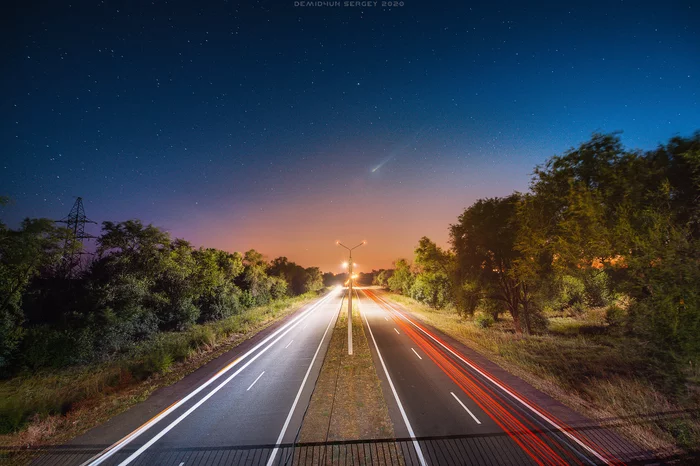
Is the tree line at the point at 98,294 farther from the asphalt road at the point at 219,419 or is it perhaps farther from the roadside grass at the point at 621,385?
the roadside grass at the point at 621,385

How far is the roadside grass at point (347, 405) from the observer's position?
10086 mm

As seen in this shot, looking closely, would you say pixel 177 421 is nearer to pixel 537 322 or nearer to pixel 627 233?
pixel 627 233

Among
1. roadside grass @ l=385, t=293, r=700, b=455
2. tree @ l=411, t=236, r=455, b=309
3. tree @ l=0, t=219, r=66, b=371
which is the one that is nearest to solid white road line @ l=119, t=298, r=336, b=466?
tree @ l=0, t=219, r=66, b=371

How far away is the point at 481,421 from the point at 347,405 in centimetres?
554

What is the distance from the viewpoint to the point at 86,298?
2305 cm

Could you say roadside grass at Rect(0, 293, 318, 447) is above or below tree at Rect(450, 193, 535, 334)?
below

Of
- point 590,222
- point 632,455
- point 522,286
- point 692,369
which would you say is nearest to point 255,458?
point 632,455

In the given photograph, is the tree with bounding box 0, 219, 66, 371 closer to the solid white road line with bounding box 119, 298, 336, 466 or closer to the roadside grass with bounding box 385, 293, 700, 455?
the solid white road line with bounding box 119, 298, 336, 466

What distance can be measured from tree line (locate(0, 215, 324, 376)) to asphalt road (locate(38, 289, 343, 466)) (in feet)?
35.6

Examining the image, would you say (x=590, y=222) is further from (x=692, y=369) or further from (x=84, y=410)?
(x=84, y=410)

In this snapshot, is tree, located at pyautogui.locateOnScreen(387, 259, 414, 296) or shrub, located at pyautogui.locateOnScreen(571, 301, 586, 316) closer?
shrub, located at pyautogui.locateOnScreen(571, 301, 586, 316)

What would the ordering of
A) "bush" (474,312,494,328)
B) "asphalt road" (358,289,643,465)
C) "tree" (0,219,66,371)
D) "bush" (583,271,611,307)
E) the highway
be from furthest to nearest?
"bush" (474,312,494,328)
"tree" (0,219,66,371)
"bush" (583,271,611,307)
the highway
"asphalt road" (358,289,643,465)

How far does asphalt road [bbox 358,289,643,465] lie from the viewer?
28.5 ft

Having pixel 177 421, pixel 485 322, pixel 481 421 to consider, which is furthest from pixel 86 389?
pixel 485 322
